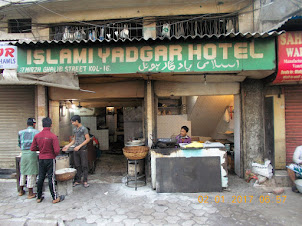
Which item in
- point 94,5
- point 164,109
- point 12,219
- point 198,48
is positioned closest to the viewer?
point 12,219

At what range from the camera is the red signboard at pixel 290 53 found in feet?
18.4

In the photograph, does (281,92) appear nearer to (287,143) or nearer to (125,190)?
(287,143)

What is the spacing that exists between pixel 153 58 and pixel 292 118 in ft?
16.5

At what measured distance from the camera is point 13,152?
7988 mm

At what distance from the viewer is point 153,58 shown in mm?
5879

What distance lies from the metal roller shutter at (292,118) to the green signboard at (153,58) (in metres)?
1.94

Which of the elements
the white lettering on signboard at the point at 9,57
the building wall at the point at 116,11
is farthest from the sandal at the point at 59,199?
the building wall at the point at 116,11

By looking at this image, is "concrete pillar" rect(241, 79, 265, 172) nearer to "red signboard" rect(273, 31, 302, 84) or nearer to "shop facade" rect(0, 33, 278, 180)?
"shop facade" rect(0, 33, 278, 180)

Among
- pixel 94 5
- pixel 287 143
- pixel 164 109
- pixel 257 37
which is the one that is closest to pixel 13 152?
pixel 94 5

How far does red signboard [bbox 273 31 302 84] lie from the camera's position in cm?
561

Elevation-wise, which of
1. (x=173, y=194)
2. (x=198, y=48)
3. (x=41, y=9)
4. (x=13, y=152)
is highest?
(x=41, y=9)

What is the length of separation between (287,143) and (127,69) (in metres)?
5.74

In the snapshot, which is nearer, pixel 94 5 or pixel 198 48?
pixel 198 48

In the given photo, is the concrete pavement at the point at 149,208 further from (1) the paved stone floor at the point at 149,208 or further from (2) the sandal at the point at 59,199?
(2) the sandal at the point at 59,199
